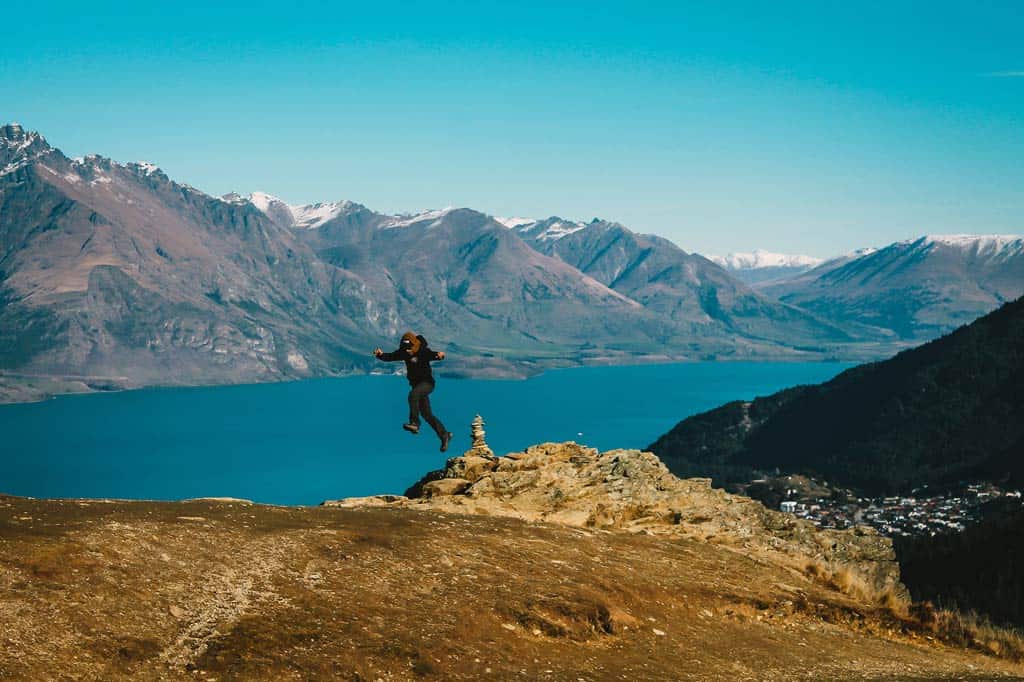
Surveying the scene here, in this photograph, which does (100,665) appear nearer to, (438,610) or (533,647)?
(438,610)

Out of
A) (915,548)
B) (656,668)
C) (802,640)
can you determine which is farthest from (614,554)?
(915,548)

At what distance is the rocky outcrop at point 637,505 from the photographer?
98.4ft

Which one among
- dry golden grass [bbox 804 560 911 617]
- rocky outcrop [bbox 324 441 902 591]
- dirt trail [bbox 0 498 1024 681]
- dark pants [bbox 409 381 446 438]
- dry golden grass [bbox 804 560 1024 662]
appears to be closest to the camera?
dirt trail [bbox 0 498 1024 681]

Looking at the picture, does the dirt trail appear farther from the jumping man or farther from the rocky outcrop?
the jumping man

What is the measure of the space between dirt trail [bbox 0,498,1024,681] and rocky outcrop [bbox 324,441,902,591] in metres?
3.38

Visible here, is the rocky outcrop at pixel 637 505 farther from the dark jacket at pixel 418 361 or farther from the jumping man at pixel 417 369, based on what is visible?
the dark jacket at pixel 418 361

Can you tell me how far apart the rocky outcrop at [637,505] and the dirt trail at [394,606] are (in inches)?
133

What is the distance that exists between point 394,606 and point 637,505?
50.8 ft

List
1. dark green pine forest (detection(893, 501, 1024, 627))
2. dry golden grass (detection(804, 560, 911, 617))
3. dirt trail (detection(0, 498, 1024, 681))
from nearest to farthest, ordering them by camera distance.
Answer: dirt trail (detection(0, 498, 1024, 681)), dry golden grass (detection(804, 560, 911, 617)), dark green pine forest (detection(893, 501, 1024, 627))

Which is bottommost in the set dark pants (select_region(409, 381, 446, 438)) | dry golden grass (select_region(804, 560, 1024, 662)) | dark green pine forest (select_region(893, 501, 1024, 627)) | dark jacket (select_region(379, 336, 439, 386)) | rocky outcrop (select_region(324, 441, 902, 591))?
dark green pine forest (select_region(893, 501, 1024, 627))

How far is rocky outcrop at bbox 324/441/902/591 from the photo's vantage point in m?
30.0

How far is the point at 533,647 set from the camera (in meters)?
18.0

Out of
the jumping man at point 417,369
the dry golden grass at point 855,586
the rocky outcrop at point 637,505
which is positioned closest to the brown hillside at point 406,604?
the dry golden grass at point 855,586

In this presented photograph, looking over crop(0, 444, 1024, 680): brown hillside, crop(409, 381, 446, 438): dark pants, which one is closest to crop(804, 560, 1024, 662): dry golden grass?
crop(0, 444, 1024, 680): brown hillside
